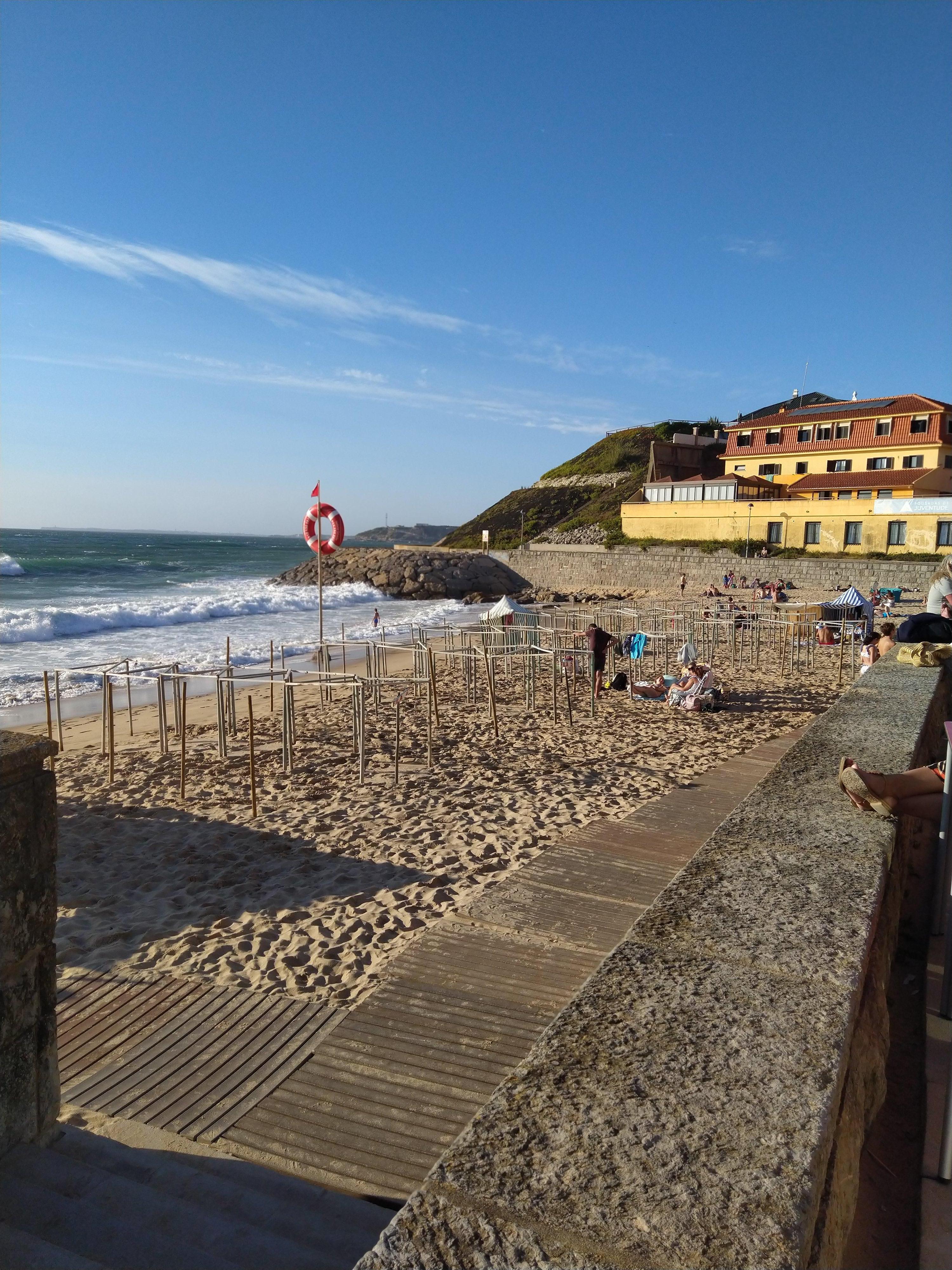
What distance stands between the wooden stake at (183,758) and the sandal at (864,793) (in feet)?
21.1

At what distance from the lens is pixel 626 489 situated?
63156 mm

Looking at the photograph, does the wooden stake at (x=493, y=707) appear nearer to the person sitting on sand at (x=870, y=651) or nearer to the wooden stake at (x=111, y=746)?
the wooden stake at (x=111, y=746)

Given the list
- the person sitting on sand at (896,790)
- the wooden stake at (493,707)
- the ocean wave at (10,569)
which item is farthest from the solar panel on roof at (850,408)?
the ocean wave at (10,569)

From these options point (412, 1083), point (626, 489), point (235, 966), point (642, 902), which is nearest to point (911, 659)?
point (642, 902)

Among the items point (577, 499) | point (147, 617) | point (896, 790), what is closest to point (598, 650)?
point (896, 790)

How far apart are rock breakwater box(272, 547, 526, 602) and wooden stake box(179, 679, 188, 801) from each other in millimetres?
30828

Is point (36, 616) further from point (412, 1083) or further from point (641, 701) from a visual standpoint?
point (412, 1083)

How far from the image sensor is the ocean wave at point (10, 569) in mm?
48844

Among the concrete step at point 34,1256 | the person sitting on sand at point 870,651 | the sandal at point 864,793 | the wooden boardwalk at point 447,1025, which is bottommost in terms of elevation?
the wooden boardwalk at point 447,1025

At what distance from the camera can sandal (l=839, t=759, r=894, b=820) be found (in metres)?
2.82

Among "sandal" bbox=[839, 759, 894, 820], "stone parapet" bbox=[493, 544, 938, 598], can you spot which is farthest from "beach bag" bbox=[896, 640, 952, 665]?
"stone parapet" bbox=[493, 544, 938, 598]

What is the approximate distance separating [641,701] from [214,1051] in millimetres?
10150

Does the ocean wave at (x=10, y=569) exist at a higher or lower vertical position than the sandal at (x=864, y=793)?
lower

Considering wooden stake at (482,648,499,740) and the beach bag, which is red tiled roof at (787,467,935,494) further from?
the beach bag
